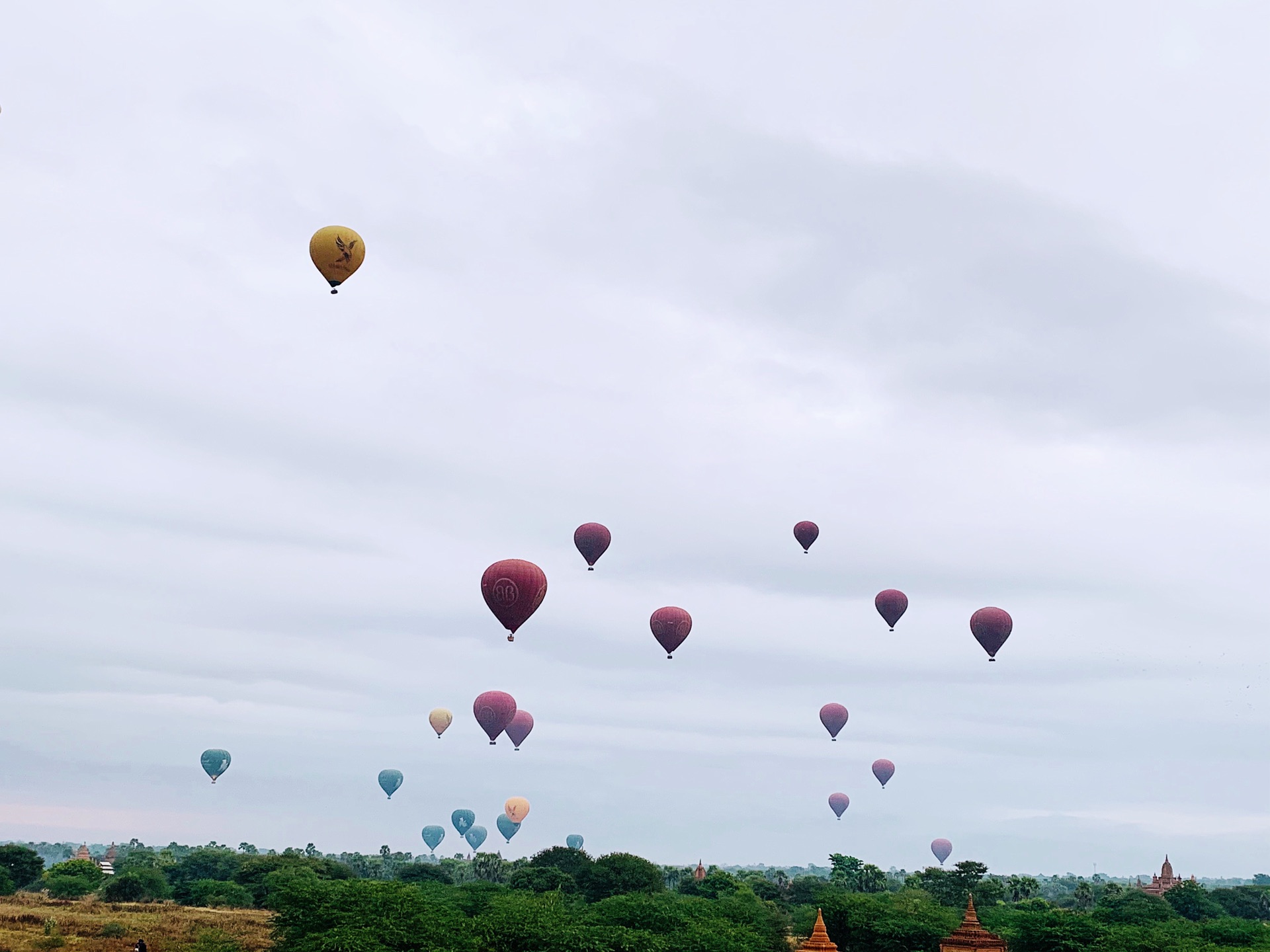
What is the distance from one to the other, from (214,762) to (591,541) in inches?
3027

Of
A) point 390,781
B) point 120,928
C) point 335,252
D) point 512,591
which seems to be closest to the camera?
point 335,252

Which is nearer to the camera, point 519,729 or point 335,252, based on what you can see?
point 335,252

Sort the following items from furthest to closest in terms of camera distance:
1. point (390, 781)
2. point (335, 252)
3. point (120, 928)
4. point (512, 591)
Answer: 1. point (390, 781)
2. point (120, 928)
3. point (512, 591)
4. point (335, 252)

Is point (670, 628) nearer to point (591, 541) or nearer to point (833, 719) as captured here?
point (591, 541)

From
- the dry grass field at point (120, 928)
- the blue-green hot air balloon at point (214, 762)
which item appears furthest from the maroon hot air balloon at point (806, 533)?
the blue-green hot air balloon at point (214, 762)

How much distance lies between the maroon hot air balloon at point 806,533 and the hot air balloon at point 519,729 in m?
36.1

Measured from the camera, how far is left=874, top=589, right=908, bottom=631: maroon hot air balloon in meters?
109

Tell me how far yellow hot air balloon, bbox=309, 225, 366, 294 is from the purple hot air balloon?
3268 inches

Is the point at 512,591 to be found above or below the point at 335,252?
below

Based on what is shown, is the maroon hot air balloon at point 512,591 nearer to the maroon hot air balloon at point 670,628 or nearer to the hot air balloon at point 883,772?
the maroon hot air balloon at point 670,628

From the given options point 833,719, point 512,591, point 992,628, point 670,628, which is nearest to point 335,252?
point 512,591

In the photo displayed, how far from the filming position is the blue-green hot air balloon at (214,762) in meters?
149

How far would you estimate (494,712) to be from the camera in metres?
114

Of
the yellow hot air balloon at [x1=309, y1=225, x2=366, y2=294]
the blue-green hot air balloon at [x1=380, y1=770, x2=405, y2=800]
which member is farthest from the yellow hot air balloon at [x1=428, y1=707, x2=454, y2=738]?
the yellow hot air balloon at [x1=309, y1=225, x2=366, y2=294]
